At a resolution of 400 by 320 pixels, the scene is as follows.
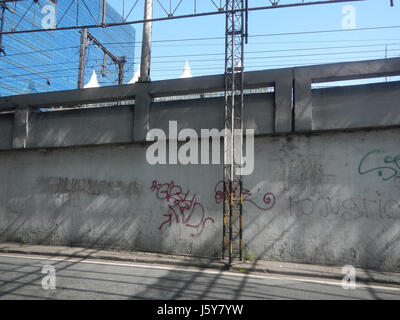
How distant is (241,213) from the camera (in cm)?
764

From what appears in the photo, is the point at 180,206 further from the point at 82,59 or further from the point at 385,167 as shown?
the point at 82,59

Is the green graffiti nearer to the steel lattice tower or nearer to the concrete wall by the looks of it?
the concrete wall

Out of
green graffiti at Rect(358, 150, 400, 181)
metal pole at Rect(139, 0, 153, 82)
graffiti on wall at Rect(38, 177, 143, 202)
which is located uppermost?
metal pole at Rect(139, 0, 153, 82)

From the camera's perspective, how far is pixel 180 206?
870 cm

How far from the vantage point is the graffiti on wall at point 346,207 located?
285 inches

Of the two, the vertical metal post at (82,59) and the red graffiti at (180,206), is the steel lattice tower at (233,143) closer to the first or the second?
the red graffiti at (180,206)

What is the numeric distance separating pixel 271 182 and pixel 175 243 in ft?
10.5

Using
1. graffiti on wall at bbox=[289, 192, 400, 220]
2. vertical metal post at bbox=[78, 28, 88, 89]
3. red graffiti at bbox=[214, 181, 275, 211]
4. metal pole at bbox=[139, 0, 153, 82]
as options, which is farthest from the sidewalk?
vertical metal post at bbox=[78, 28, 88, 89]

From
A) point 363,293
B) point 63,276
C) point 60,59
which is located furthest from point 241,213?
point 60,59

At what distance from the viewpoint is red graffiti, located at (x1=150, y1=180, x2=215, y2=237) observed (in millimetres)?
8484

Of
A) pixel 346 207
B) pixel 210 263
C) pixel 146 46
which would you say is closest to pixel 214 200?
pixel 210 263

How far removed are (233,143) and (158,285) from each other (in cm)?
406

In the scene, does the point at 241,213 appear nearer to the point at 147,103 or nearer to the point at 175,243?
the point at 175,243

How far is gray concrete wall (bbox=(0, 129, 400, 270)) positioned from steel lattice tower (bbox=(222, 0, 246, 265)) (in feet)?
1.23
